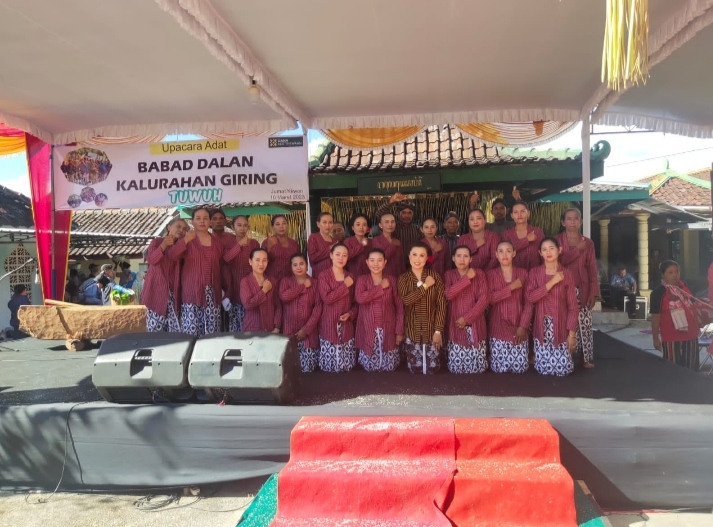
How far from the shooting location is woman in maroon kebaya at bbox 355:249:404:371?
13.4 feet

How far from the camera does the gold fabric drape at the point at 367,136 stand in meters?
5.46

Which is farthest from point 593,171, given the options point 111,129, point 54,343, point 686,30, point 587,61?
point 54,343

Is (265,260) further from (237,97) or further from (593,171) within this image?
(593,171)

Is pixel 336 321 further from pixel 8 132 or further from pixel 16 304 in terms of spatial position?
pixel 16 304

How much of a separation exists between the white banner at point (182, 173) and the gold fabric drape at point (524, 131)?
199 centimetres

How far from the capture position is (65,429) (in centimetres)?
330

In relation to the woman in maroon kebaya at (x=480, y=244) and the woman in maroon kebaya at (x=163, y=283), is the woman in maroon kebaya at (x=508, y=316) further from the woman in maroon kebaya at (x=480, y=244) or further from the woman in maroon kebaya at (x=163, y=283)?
the woman in maroon kebaya at (x=163, y=283)

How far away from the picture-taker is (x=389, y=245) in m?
4.69

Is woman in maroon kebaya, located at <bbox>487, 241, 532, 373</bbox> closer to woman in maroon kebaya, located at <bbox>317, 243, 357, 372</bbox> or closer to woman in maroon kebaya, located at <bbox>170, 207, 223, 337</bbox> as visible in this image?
woman in maroon kebaya, located at <bbox>317, 243, 357, 372</bbox>

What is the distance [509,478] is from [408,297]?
1.73 meters

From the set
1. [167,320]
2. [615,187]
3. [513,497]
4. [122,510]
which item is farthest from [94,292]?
→ [615,187]

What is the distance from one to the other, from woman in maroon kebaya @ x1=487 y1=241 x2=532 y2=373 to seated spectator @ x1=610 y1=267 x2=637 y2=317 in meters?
9.02

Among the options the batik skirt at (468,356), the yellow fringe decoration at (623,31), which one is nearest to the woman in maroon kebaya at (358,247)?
the batik skirt at (468,356)

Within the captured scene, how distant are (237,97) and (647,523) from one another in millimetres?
4586
